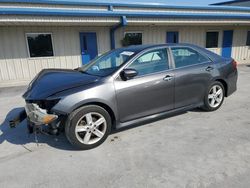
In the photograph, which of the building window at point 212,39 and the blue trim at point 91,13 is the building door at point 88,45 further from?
the building window at point 212,39

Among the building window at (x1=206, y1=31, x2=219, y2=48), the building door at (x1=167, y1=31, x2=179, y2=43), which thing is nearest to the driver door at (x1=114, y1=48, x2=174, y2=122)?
the building door at (x1=167, y1=31, x2=179, y2=43)

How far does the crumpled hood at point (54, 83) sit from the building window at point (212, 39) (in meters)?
11.9

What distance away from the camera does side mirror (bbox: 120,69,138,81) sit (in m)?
3.31

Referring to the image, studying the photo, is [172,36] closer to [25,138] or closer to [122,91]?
[122,91]

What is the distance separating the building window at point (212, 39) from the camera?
13172 mm

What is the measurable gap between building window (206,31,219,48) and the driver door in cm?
1074

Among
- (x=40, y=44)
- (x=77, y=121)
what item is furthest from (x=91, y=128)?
(x=40, y=44)

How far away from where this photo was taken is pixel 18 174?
107 inches

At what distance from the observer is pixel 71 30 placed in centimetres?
982

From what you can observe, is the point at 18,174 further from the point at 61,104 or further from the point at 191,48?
the point at 191,48

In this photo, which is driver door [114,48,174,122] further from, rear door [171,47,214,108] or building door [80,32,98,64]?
building door [80,32,98,64]

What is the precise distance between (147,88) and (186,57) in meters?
1.29

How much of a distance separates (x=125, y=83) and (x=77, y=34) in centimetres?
753

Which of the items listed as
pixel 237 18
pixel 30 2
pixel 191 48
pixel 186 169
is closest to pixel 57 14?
pixel 30 2
